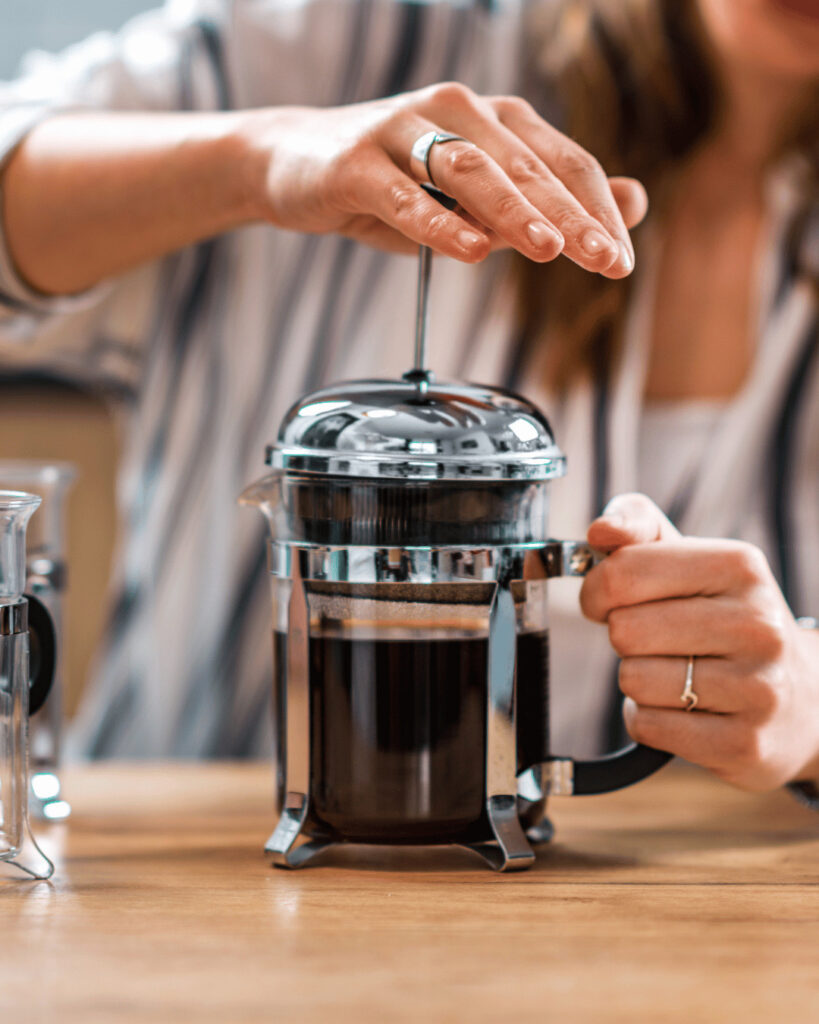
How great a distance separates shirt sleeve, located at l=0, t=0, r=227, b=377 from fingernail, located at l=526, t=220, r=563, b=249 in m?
0.54

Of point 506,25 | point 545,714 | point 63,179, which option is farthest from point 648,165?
point 545,714

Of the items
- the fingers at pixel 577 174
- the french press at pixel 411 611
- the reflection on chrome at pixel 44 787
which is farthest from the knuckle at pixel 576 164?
the reflection on chrome at pixel 44 787

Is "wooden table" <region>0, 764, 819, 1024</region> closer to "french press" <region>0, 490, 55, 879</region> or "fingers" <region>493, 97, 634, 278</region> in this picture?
"french press" <region>0, 490, 55, 879</region>

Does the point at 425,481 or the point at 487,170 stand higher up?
the point at 487,170

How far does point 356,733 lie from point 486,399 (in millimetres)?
182

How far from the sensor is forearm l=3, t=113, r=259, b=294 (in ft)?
2.48

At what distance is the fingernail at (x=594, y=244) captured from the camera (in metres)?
0.52

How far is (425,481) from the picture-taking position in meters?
A: 0.52

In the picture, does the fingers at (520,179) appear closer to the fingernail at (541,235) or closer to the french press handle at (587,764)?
the fingernail at (541,235)

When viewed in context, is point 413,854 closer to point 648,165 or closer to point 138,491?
point 138,491

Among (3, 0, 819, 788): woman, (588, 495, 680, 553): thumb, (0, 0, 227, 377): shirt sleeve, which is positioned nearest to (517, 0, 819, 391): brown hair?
(3, 0, 819, 788): woman

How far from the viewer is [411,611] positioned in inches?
21.0

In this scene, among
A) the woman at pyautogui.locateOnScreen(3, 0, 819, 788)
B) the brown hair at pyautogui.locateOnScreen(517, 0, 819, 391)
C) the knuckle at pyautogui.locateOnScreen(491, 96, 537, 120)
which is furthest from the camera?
the brown hair at pyautogui.locateOnScreen(517, 0, 819, 391)

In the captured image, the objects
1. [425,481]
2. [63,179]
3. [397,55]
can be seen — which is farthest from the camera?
[397,55]
